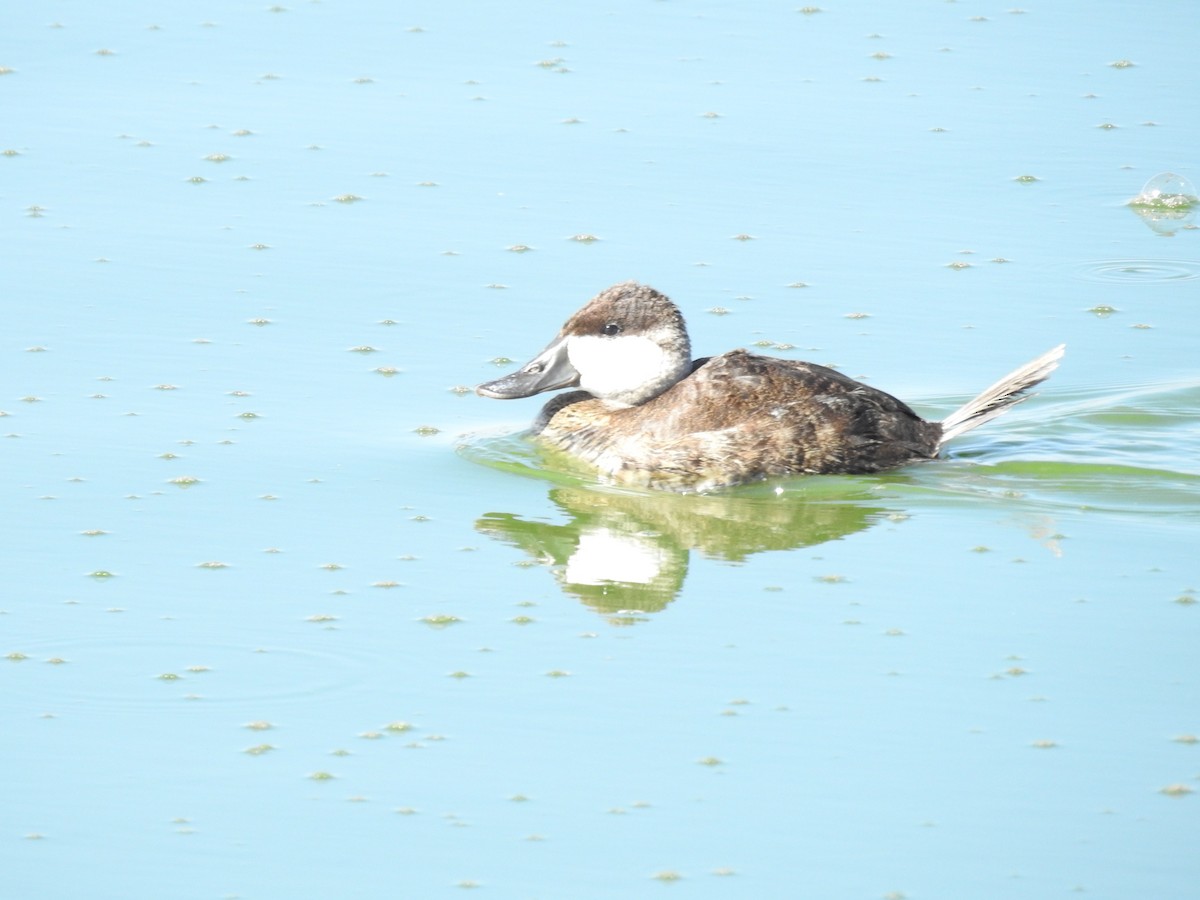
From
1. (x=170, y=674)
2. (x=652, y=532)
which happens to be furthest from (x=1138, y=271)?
(x=170, y=674)

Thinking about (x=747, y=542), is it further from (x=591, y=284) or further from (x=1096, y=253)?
(x=1096, y=253)

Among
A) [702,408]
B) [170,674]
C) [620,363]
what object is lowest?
[170,674]

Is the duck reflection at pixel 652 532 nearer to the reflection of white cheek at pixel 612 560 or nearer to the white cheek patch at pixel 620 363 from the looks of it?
the reflection of white cheek at pixel 612 560

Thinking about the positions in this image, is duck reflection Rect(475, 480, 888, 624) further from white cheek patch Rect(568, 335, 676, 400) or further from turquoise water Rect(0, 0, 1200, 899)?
white cheek patch Rect(568, 335, 676, 400)

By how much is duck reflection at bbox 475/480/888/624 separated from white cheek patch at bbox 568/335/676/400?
2.21ft

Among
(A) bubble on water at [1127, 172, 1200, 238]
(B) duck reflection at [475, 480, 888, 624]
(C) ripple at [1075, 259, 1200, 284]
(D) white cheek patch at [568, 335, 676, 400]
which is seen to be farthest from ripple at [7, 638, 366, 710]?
(A) bubble on water at [1127, 172, 1200, 238]

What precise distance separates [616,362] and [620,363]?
0.02 meters

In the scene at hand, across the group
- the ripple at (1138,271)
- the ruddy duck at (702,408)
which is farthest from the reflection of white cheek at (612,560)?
the ripple at (1138,271)

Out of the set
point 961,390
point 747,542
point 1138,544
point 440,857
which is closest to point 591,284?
point 961,390

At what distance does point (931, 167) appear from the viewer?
14430 millimetres

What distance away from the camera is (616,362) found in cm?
1056

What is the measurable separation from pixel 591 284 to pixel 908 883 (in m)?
6.51

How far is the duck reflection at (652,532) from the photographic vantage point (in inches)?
352

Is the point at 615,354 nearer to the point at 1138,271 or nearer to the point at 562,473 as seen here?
the point at 562,473
